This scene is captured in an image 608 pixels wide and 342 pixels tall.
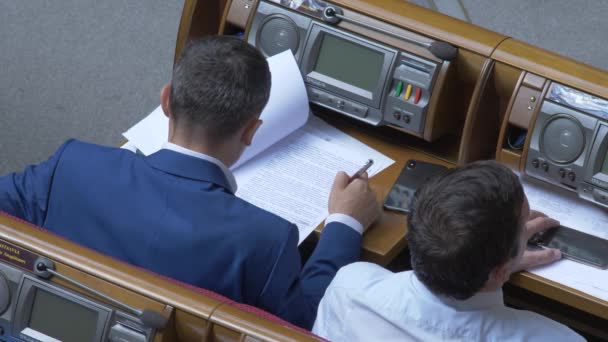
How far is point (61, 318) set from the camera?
159 cm

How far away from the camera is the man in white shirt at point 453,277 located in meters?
1.50

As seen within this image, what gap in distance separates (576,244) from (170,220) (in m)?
0.90

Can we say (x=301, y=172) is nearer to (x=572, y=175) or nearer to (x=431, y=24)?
(x=431, y=24)

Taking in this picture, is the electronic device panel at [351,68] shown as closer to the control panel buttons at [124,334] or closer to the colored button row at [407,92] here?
the colored button row at [407,92]

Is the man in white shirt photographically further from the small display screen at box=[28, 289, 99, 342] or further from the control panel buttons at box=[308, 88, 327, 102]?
the control panel buttons at box=[308, 88, 327, 102]

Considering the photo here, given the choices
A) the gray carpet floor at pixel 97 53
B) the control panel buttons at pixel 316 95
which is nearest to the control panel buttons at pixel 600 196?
the control panel buttons at pixel 316 95

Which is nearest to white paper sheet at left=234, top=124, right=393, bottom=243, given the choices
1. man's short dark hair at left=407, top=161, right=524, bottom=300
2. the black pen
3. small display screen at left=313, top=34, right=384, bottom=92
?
the black pen

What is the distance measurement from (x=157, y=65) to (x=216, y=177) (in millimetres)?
2053

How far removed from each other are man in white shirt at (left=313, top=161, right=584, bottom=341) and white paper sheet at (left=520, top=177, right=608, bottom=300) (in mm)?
415

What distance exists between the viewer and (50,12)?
399 cm

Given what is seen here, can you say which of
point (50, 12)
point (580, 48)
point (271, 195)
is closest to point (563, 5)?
point (580, 48)

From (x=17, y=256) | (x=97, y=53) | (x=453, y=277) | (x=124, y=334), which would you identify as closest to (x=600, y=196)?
(x=453, y=277)

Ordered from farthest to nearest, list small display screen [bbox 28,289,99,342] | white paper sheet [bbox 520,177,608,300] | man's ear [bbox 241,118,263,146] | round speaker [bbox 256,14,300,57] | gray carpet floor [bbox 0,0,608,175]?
gray carpet floor [bbox 0,0,608,175] < round speaker [bbox 256,14,300,57] < white paper sheet [bbox 520,177,608,300] < man's ear [bbox 241,118,263,146] < small display screen [bbox 28,289,99,342]

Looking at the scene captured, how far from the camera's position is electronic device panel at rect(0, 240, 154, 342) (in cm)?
153
